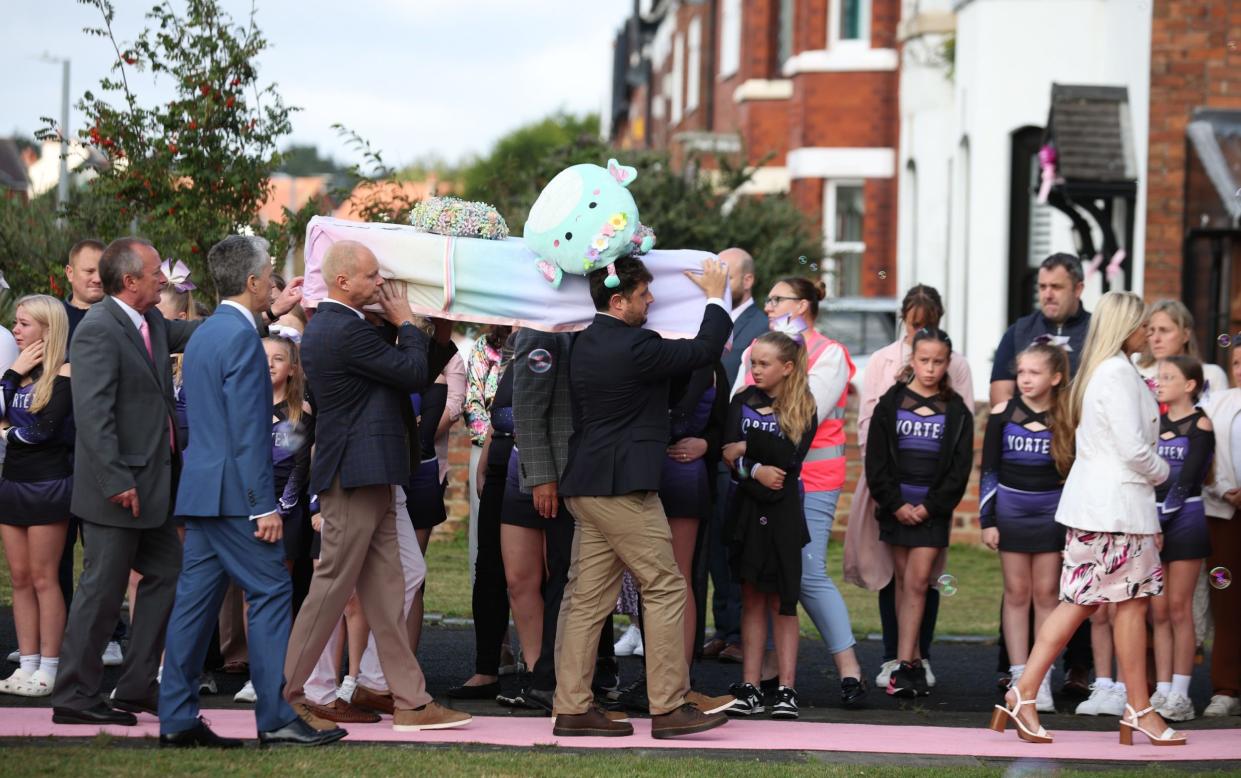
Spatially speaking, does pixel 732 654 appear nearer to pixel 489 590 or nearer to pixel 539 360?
pixel 489 590

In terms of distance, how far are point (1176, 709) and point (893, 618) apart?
1.59m

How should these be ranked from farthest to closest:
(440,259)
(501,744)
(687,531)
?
(687,531) < (440,259) < (501,744)

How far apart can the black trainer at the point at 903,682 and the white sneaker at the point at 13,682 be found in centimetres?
425

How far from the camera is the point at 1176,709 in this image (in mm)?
8680

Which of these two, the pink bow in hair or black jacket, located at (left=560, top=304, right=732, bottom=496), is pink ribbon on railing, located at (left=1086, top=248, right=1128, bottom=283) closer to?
black jacket, located at (left=560, top=304, right=732, bottom=496)

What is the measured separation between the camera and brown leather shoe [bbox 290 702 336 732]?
7.48 meters

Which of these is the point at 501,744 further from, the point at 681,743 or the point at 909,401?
the point at 909,401

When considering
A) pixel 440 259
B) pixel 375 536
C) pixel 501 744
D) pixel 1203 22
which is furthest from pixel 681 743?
pixel 1203 22

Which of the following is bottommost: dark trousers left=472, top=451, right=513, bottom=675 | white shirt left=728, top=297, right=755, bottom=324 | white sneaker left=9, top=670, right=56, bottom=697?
white sneaker left=9, top=670, right=56, bottom=697

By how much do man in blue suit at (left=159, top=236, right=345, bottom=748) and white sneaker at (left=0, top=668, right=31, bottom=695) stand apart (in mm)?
1533

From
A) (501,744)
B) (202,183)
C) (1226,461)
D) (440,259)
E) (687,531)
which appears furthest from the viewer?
(202,183)

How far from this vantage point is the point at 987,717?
870 cm

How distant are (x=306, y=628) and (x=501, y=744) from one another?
37.6 inches

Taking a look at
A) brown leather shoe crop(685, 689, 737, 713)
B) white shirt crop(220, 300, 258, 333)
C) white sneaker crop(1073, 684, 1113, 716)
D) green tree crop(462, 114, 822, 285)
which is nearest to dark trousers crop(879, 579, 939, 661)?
white sneaker crop(1073, 684, 1113, 716)
